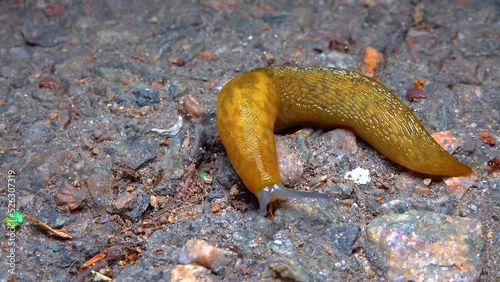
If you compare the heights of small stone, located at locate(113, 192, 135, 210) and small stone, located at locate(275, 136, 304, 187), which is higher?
small stone, located at locate(275, 136, 304, 187)

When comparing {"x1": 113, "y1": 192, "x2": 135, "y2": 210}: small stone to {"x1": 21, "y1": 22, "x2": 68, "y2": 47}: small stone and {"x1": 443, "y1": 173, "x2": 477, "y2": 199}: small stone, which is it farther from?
{"x1": 443, "y1": 173, "x2": 477, "y2": 199}: small stone

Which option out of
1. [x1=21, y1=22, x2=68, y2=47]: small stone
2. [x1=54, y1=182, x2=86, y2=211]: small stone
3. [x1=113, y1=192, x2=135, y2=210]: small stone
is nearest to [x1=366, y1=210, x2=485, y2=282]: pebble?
[x1=113, y1=192, x2=135, y2=210]: small stone

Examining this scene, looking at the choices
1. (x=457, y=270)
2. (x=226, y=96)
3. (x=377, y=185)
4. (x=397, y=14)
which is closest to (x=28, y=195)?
(x=226, y=96)

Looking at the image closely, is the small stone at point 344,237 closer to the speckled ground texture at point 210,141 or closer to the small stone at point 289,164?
the speckled ground texture at point 210,141

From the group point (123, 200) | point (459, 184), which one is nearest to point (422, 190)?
point (459, 184)

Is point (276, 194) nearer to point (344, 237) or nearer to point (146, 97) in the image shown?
point (344, 237)

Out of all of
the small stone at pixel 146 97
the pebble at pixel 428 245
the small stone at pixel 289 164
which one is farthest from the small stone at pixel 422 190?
the small stone at pixel 146 97

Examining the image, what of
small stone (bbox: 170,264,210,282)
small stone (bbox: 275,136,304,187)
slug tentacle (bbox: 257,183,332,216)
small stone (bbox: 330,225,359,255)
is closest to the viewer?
small stone (bbox: 170,264,210,282)
